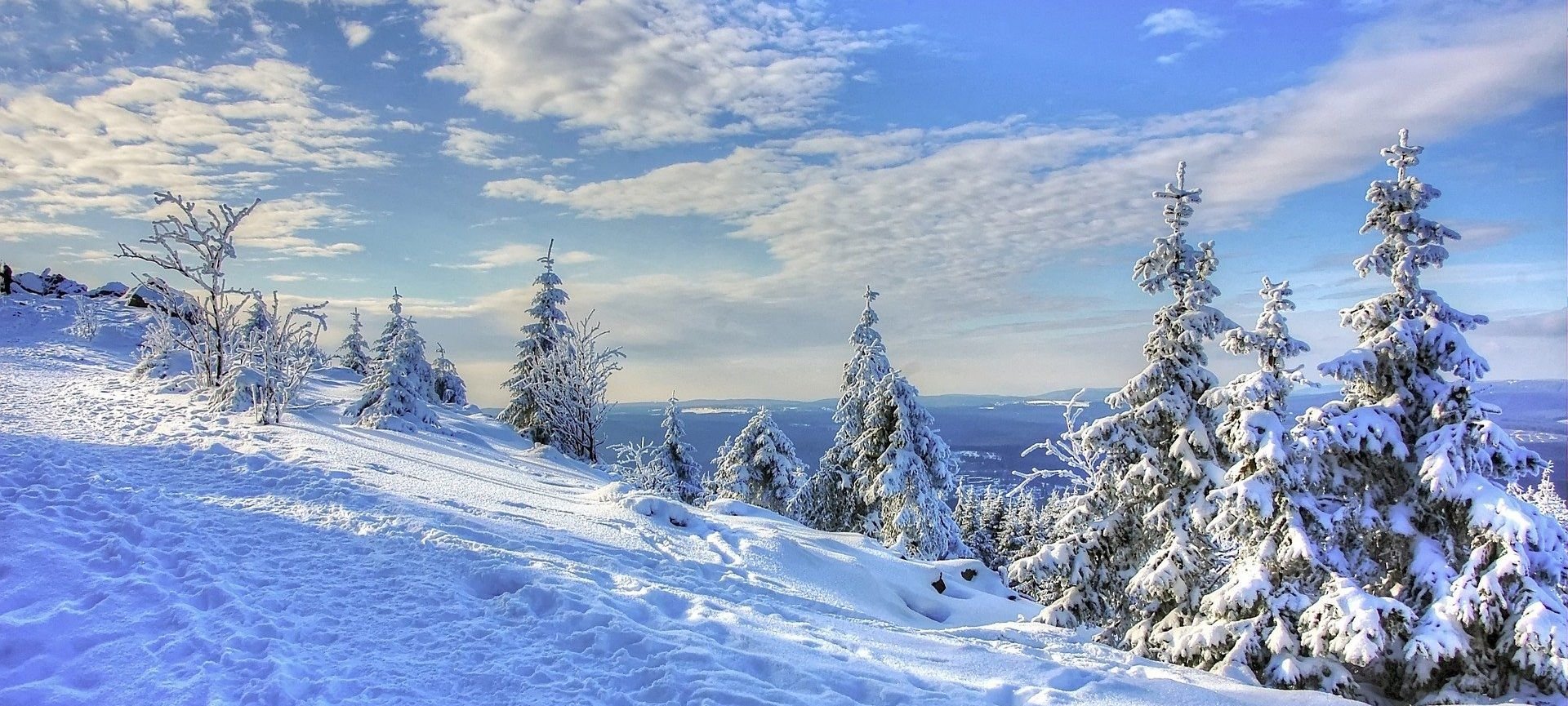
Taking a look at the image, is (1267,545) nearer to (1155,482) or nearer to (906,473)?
(1155,482)

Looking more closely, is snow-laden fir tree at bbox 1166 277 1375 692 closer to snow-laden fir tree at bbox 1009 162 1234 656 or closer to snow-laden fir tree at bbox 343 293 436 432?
snow-laden fir tree at bbox 1009 162 1234 656

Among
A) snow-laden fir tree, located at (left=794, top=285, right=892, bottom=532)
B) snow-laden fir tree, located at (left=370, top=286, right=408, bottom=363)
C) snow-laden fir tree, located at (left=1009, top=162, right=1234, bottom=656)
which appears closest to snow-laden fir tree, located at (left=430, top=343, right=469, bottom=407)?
snow-laden fir tree, located at (left=370, top=286, right=408, bottom=363)

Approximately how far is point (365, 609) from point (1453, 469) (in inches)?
440

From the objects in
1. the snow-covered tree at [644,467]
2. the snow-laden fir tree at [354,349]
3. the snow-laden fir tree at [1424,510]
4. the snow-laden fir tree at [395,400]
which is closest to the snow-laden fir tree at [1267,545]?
the snow-laden fir tree at [1424,510]

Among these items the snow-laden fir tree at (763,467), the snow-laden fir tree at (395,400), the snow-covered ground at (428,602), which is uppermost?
the snow-laden fir tree at (395,400)

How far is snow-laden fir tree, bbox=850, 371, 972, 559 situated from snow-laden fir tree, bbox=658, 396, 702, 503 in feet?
29.3

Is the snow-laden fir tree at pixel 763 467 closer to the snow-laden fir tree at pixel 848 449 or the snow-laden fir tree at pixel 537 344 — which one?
the snow-laden fir tree at pixel 848 449

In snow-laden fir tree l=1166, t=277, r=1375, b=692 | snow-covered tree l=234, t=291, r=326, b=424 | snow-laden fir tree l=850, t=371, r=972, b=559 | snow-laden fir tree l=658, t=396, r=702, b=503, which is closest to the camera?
snow-laden fir tree l=1166, t=277, r=1375, b=692

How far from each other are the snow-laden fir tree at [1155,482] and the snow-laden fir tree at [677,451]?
21.1 meters

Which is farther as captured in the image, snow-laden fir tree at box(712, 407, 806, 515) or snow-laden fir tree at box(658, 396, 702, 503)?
snow-laden fir tree at box(658, 396, 702, 503)

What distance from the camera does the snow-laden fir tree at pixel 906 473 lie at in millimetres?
23438

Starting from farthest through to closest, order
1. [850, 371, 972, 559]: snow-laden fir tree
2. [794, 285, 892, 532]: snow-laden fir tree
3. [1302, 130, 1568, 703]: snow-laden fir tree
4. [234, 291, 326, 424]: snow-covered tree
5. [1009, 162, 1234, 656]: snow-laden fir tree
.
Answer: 1. [794, 285, 892, 532]: snow-laden fir tree
2. [850, 371, 972, 559]: snow-laden fir tree
3. [234, 291, 326, 424]: snow-covered tree
4. [1009, 162, 1234, 656]: snow-laden fir tree
5. [1302, 130, 1568, 703]: snow-laden fir tree

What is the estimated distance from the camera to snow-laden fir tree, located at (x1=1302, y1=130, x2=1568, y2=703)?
25.0 feet

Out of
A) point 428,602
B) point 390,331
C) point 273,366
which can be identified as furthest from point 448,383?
point 428,602
